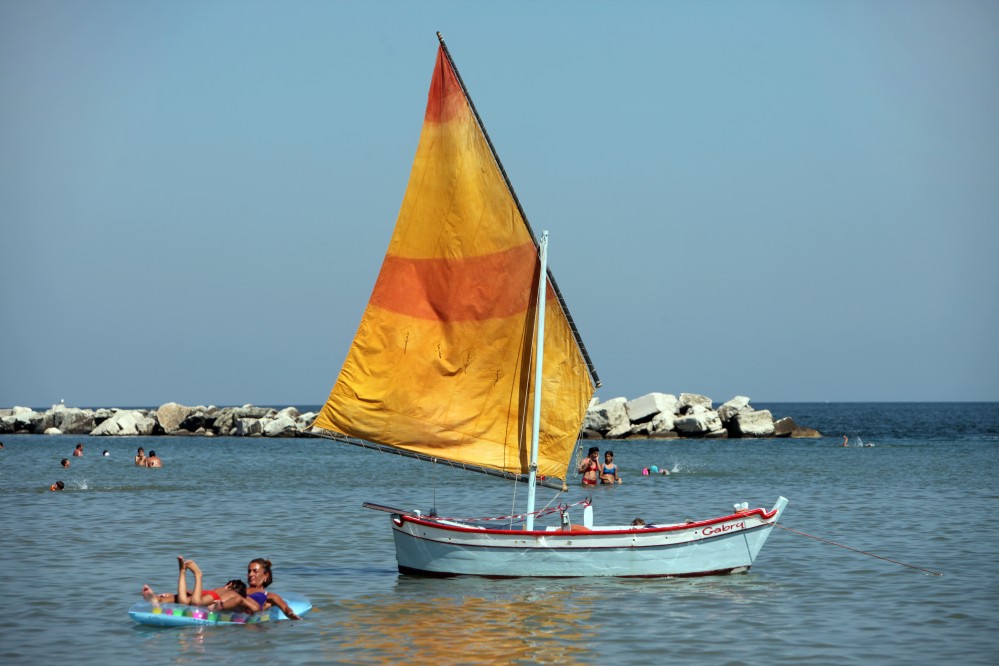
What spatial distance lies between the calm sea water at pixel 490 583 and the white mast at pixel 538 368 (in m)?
1.41

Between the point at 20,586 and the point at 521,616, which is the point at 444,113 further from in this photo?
the point at 20,586

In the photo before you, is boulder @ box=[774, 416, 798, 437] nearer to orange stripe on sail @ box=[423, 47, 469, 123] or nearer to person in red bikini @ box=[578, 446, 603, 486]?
person in red bikini @ box=[578, 446, 603, 486]

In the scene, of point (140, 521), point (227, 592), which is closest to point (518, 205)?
Answer: point (227, 592)

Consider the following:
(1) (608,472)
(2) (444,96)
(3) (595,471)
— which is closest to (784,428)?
(1) (608,472)

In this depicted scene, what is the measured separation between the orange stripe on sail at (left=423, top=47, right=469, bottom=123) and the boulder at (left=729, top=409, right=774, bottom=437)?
70.6 meters

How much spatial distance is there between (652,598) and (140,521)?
18232mm

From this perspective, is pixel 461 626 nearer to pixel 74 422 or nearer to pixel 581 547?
pixel 581 547

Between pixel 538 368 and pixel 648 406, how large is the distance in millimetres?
69774

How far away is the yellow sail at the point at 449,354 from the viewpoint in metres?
22.5

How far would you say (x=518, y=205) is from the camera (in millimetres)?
21969

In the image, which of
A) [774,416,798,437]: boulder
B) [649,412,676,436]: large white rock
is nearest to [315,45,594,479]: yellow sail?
[649,412,676,436]: large white rock

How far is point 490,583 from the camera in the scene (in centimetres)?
2292

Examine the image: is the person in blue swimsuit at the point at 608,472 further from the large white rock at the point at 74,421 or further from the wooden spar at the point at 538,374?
the large white rock at the point at 74,421

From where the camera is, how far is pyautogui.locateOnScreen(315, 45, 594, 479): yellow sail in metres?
22.5
